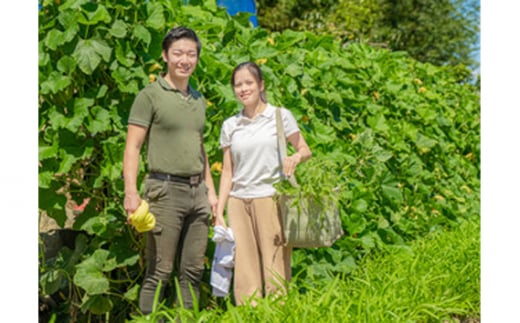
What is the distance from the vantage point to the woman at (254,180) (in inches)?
144

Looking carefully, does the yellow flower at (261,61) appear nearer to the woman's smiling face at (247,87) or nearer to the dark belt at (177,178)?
the woman's smiling face at (247,87)

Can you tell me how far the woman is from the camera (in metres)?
3.66

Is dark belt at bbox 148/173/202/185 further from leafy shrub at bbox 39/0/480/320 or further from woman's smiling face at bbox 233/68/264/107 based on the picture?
woman's smiling face at bbox 233/68/264/107

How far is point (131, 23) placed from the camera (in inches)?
150

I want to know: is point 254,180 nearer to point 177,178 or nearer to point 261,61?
point 177,178

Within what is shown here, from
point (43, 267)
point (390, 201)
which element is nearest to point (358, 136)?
point (390, 201)

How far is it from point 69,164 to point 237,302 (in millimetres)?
1155

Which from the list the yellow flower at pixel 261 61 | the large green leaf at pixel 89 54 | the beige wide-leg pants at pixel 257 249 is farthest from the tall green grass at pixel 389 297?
the yellow flower at pixel 261 61

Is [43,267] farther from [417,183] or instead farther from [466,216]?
[466,216]

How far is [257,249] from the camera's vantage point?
12.8 feet

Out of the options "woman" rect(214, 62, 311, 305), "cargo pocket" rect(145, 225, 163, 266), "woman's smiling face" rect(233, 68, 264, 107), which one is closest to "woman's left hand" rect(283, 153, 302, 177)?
"woman" rect(214, 62, 311, 305)

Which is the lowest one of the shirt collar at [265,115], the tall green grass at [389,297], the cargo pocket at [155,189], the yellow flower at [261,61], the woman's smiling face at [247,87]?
the tall green grass at [389,297]

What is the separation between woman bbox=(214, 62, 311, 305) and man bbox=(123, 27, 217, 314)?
0.22 metres

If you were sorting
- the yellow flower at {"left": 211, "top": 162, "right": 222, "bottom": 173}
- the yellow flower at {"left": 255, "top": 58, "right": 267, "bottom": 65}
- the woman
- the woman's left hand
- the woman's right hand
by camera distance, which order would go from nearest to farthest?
the woman's right hand, the woman's left hand, the woman, the yellow flower at {"left": 211, "top": 162, "right": 222, "bottom": 173}, the yellow flower at {"left": 255, "top": 58, "right": 267, "bottom": 65}
